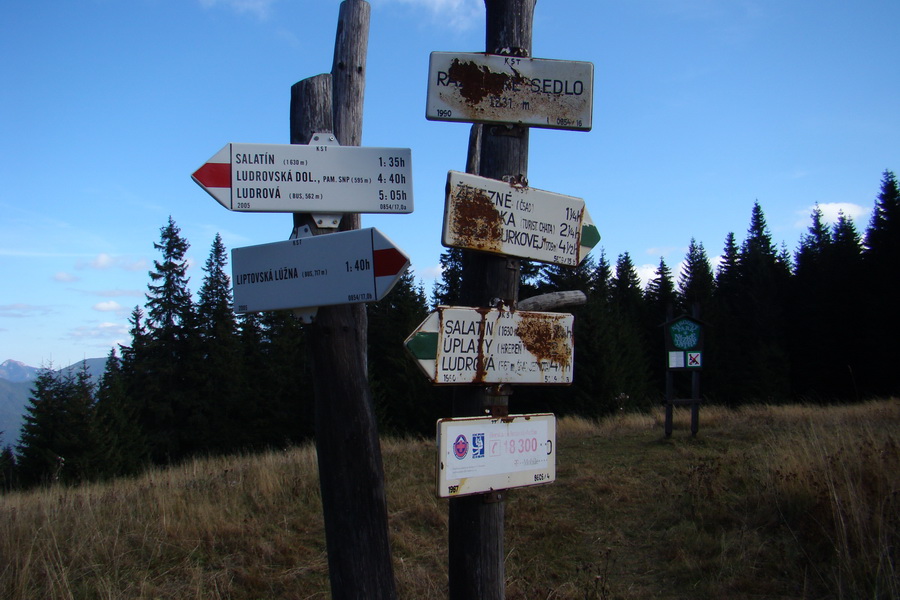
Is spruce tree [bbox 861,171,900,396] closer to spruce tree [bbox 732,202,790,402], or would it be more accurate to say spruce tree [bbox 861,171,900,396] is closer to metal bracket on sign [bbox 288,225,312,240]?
spruce tree [bbox 732,202,790,402]

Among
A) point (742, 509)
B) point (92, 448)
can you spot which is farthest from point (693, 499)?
point (92, 448)

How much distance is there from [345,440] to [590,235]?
1525 mm

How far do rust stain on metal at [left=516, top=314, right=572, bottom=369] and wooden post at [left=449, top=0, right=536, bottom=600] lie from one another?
0.14 meters

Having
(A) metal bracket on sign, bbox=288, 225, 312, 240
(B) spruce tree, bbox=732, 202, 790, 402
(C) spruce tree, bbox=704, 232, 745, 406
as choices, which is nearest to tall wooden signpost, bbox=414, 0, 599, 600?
(A) metal bracket on sign, bbox=288, 225, 312, 240

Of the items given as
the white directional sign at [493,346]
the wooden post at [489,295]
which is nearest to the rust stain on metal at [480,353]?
the white directional sign at [493,346]

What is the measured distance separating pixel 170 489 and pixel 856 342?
3871 centimetres

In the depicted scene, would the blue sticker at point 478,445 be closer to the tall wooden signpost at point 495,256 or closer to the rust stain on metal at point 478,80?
the tall wooden signpost at point 495,256

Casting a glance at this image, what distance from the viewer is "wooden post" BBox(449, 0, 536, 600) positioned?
2.65 meters

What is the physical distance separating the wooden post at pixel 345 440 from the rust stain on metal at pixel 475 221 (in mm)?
824

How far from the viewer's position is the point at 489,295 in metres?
2.74

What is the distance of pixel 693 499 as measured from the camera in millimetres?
5664

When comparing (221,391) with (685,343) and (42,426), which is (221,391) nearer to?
(42,426)

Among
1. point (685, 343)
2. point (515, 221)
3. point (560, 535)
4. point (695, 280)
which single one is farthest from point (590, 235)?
point (695, 280)

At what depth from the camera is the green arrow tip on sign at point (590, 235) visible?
9.39 ft
